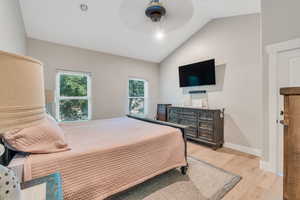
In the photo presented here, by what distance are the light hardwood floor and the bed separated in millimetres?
860

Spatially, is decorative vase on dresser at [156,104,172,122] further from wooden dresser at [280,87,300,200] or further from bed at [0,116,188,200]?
wooden dresser at [280,87,300,200]

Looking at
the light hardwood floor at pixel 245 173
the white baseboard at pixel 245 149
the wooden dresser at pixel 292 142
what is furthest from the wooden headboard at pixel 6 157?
the white baseboard at pixel 245 149

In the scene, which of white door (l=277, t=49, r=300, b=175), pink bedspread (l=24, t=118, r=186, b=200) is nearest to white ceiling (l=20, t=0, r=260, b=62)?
white door (l=277, t=49, r=300, b=175)

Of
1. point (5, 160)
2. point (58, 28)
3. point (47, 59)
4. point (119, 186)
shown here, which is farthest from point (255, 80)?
point (47, 59)

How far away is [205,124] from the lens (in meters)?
3.23

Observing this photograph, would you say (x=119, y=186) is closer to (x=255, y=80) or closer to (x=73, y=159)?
(x=73, y=159)

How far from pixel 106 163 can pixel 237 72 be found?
3.15m

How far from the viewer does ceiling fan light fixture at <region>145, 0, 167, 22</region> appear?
1.48 m

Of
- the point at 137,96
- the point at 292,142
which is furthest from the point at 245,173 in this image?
the point at 137,96

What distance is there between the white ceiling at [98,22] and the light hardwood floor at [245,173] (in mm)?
2326

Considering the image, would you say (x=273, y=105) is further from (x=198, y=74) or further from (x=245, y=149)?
(x=198, y=74)

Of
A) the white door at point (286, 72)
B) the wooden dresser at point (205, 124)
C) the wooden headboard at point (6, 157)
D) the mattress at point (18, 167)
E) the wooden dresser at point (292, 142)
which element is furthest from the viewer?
the wooden dresser at point (205, 124)

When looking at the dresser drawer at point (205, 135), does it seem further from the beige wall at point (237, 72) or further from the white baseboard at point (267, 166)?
the white baseboard at point (267, 166)

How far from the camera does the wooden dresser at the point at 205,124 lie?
10.1 ft
